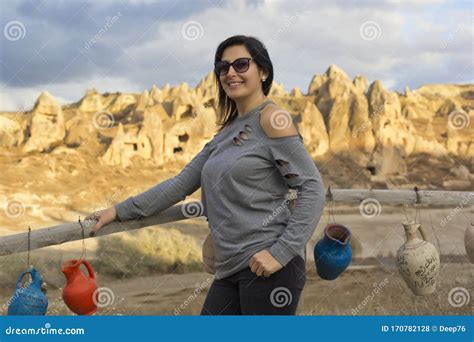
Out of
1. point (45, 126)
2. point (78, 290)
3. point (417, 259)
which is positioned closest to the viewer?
point (78, 290)

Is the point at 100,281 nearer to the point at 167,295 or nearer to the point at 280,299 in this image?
Result: the point at 167,295

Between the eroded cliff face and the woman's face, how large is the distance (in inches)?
513

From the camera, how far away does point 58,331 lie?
251 centimetres

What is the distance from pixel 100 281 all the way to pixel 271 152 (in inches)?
362

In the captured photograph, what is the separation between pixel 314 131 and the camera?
18000 mm

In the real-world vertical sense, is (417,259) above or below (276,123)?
below

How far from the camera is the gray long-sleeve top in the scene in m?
2.04

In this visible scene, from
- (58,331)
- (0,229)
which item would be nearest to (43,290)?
(58,331)

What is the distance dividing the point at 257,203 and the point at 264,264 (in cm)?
20
